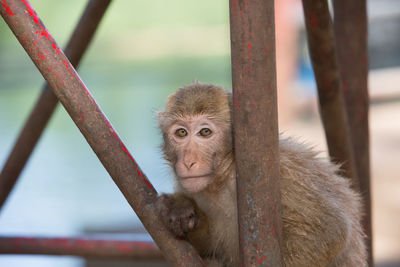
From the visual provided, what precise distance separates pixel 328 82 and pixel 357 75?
0.72 m

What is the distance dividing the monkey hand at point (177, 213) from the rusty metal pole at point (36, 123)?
119cm

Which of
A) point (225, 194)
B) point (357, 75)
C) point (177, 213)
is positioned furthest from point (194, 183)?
point (357, 75)

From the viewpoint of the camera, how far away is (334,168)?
163 inches

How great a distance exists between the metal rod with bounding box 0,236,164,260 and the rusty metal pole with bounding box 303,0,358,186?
155cm

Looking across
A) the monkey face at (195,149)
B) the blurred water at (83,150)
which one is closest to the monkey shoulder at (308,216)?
the monkey face at (195,149)

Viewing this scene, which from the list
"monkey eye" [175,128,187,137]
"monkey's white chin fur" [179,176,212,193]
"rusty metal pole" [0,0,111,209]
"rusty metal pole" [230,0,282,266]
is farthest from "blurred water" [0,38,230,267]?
"rusty metal pole" [230,0,282,266]

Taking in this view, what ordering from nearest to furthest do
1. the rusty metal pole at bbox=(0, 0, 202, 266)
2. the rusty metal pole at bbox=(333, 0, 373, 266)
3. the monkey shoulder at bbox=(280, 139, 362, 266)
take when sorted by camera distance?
1. the rusty metal pole at bbox=(0, 0, 202, 266)
2. the monkey shoulder at bbox=(280, 139, 362, 266)
3. the rusty metal pole at bbox=(333, 0, 373, 266)

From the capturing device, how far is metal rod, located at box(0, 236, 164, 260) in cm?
427

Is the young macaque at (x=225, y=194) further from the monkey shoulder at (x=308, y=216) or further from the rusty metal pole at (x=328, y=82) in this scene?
the rusty metal pole at (x=328, y=82)

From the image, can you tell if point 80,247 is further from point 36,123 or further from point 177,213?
point 177,213

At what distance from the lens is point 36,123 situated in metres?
4.34

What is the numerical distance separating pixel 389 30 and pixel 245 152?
1947cm

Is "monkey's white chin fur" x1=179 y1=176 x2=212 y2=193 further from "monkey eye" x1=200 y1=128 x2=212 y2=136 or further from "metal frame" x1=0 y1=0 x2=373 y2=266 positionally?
"metal frame" x1=0 y1=0 x2=373 y2=266

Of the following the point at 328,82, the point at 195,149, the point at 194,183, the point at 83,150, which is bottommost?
the point at 83,150
